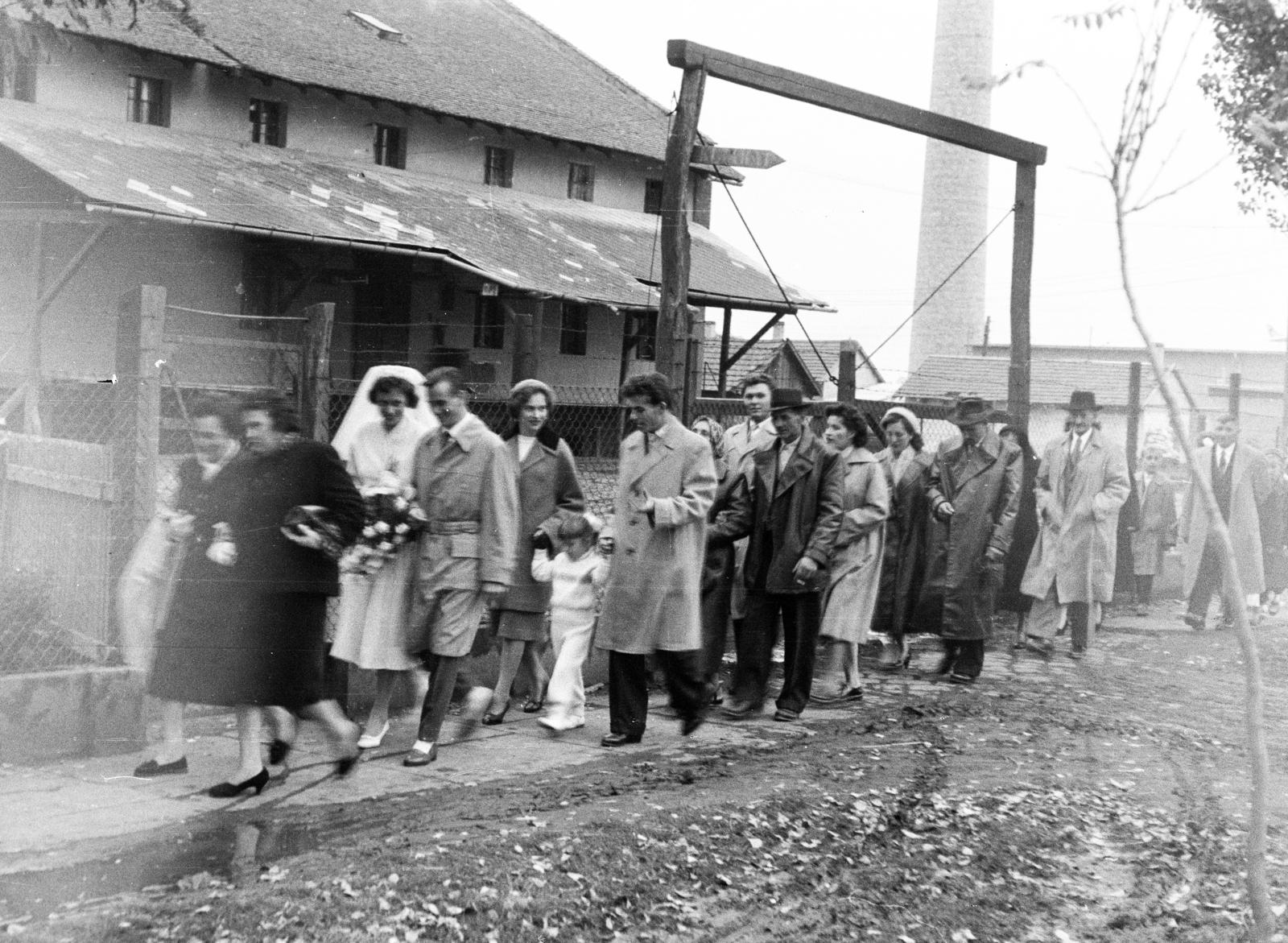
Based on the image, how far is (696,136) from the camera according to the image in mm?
10820

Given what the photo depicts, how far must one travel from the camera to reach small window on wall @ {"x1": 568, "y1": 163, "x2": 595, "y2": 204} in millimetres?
33219

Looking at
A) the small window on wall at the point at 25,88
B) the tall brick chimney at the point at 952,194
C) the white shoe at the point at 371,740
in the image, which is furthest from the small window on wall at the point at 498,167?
the white shoe at the point at 371,740

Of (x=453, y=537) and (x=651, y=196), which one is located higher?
(x=651, y=196)

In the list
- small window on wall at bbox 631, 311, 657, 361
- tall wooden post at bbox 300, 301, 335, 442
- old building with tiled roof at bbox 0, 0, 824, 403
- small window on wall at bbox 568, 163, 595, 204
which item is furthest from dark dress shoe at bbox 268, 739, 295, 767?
small window on wall at bbox 568, 163, 595, 204

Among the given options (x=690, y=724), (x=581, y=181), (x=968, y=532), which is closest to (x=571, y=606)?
(x=690, y=724)

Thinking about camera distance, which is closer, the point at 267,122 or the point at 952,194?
the point at 267,122

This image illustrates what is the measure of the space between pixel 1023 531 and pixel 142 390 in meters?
7.92

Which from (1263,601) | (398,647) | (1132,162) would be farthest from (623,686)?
(1263,601)

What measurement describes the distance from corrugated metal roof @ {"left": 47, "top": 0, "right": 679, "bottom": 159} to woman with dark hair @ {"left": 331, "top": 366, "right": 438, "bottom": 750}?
1617cm

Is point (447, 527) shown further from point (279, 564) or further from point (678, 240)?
point (678, 240)

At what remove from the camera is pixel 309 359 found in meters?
8.05

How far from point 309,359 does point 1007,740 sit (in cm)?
424

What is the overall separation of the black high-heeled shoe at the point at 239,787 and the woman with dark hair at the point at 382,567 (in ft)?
3.35

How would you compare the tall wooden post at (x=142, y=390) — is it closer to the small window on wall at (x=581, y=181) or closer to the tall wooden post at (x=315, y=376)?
the tall wooden post at (x=315, y=376)
